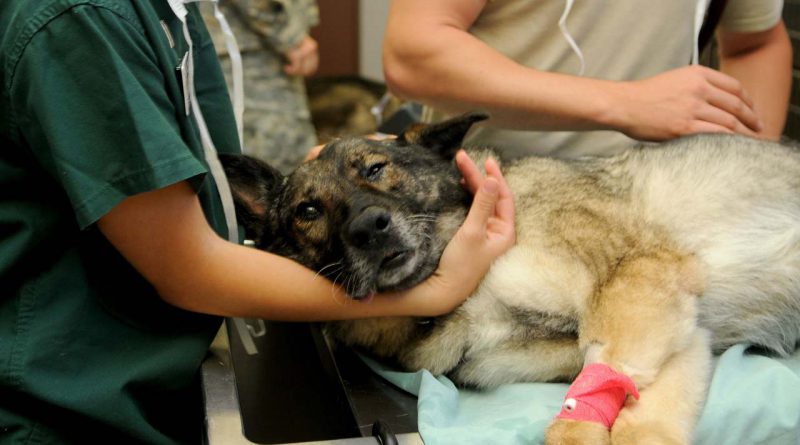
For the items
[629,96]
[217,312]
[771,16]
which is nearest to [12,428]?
[217,312]

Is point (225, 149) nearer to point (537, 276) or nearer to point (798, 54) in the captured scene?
point (537, 276)

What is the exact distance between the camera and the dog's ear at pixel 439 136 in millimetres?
1652

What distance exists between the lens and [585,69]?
188 cm

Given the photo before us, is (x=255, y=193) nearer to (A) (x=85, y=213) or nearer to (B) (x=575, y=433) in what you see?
(A) (x=85, y=213)

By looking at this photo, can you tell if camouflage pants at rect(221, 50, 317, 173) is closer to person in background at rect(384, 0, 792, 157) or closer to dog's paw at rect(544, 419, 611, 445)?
person in background at rect(384, 0, 792, 157)

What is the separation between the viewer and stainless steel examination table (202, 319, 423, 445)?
47.5 inches

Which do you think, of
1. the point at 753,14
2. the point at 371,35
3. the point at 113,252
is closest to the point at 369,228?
the point at 113,252

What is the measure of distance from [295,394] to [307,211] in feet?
1.25

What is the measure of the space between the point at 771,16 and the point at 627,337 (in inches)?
47.0

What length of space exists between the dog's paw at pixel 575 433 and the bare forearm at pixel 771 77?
122cm

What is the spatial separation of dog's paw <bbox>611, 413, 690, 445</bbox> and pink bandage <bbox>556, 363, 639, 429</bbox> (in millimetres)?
17

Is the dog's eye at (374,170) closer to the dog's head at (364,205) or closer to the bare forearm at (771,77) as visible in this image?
the dog's head at (364,205)

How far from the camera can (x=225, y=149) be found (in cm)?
155

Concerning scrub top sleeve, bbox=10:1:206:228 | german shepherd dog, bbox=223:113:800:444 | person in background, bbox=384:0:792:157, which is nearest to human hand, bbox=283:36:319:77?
person in background, bbox=384:0:792:157
